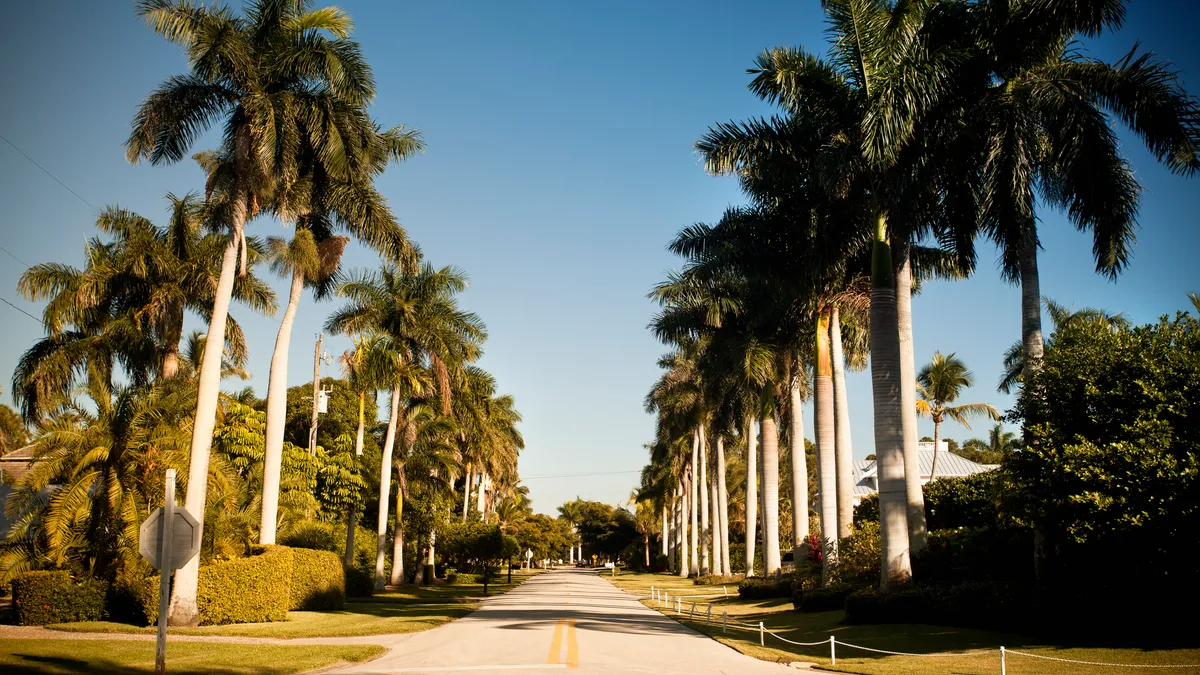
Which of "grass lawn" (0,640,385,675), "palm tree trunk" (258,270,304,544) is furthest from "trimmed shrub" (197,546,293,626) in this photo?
"grass lawn" (0,640,385,675)

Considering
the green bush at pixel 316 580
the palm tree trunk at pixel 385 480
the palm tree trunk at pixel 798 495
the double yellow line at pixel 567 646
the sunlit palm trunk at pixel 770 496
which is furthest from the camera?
the palm tree trunk at pixel 385 480

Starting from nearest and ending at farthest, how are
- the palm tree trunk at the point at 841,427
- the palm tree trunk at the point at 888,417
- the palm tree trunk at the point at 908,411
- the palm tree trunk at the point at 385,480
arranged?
1. the palm tree trunk at the point at 888,417
2. the palm tree trunk at the point at 908,411
3. the palm tree trunk at the point at 841,427
4. the palm tree trunk at the point at 385,480

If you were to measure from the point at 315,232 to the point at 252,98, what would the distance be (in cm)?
649

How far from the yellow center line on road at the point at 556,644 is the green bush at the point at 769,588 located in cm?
1404

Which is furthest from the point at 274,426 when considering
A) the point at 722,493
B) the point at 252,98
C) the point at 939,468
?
the point at 939,468

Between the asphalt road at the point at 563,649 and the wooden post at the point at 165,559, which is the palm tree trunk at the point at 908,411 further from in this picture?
the wooden post at the point at 165,559

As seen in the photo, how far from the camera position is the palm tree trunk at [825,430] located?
108ft

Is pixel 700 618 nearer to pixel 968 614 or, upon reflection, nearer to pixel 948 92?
pixel 968 614

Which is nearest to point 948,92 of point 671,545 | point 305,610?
point 305,610

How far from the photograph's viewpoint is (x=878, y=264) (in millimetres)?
24828

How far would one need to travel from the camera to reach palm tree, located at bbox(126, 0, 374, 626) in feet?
74.3

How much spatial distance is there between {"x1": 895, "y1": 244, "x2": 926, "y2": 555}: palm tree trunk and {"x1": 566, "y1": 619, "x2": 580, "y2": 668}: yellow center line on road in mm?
9841

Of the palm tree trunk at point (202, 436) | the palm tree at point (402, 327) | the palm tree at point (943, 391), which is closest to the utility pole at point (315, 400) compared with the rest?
the palm tree at point (402, 327)

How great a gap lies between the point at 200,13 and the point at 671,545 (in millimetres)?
91203
